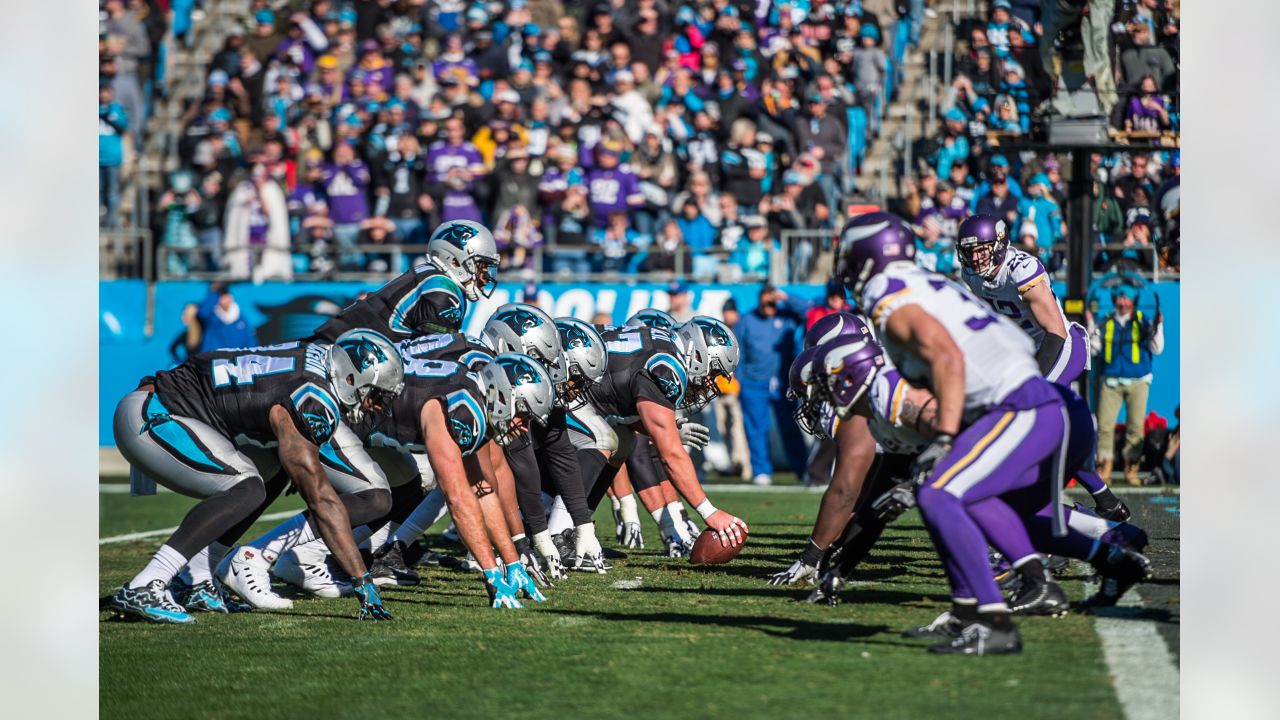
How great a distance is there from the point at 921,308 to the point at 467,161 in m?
12.4

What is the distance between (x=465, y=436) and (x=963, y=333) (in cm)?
268

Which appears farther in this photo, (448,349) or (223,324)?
(223,324)

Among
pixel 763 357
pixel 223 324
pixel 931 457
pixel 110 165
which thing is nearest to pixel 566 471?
pixel 931 457

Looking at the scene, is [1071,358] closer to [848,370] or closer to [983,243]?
[983,243]

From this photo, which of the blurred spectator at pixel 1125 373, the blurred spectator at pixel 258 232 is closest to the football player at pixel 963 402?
the blurred spectator at pixel 1125 373

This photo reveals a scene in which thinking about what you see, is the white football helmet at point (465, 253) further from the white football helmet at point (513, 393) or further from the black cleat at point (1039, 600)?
the black cleat at point (1039, 600)

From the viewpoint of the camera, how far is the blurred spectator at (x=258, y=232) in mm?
18031

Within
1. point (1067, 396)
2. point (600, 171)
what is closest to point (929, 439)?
point (1067, 396)

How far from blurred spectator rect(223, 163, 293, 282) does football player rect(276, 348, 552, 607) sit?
9.54 meters

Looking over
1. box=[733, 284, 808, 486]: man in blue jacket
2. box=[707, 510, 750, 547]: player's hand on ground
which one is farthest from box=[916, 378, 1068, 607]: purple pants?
box=[733, 284, 808, 486]: man in blue jacket

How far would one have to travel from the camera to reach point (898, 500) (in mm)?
6496

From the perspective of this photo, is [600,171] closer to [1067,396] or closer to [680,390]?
[680,390]
